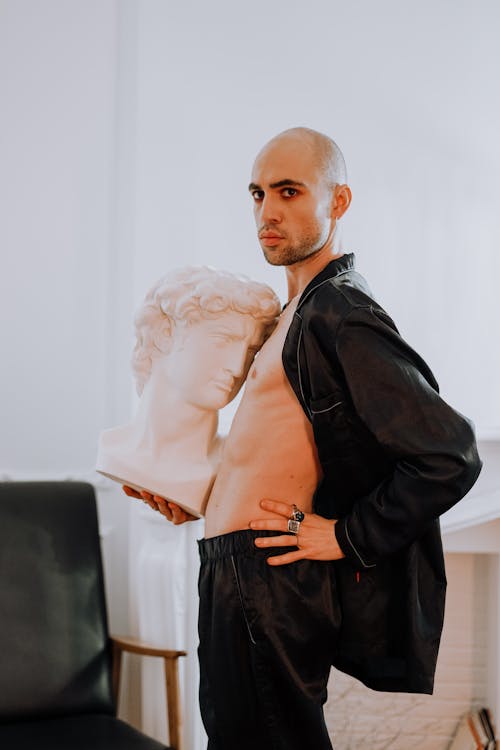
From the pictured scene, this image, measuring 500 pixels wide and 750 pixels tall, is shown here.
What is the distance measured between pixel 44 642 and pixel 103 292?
1204 millimetres

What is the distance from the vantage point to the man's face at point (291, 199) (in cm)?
179

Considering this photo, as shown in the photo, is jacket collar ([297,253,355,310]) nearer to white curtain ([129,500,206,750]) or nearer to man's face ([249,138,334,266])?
man's face ([249,138,334,266])

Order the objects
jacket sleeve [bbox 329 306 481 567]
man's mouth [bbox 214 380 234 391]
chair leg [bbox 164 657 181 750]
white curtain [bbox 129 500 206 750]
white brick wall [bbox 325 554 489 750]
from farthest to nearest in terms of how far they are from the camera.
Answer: white brick wall [bbox 325 554 489 750] < white curtain [bbox 129 500 206 750] < chair leg [bbox 164 657 181 750] < man's mouth [bbox 214 380 234 391] < jacket sleeve [bbox 329 306 481 567]

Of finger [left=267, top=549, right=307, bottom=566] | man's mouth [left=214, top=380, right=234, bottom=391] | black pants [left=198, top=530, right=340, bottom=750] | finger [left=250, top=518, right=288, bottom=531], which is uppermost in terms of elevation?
man's mouth [left=214, top=380, right=234, bottom=391]

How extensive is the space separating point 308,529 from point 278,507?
73 mm

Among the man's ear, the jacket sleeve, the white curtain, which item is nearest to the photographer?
the jacket sleeve

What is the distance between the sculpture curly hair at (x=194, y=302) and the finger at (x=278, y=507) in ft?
1.27

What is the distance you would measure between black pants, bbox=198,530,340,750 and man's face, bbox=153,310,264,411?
321 mm

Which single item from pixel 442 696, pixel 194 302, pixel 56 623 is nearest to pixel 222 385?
pixel 194 302

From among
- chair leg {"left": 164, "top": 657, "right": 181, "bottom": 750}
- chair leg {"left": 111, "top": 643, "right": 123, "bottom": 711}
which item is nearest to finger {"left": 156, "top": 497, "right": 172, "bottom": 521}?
chair leg {"left": 164, "top": 657, "right": 181, "bottom": 750}

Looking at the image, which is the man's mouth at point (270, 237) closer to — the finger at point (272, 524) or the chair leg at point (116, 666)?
the finger at point (272, 524)

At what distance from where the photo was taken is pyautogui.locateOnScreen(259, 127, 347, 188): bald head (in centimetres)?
180

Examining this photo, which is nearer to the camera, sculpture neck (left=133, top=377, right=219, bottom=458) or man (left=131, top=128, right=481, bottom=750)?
man (left=131, top=128, right=481, bottom=750)

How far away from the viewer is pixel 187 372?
1968 millimetres
